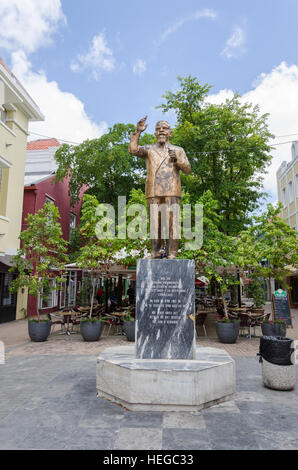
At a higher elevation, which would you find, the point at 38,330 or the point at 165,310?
the point at 165,310

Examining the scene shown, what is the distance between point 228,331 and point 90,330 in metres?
4.59

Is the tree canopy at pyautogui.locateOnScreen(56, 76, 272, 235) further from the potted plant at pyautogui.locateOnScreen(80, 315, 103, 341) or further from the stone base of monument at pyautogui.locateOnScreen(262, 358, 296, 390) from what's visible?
the stone base of monument at pyautogui.locateOnScreen(262, 358, 296, 390)

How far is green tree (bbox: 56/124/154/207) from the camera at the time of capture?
19.0 meters

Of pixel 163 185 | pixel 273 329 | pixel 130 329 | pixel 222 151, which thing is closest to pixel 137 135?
pixel 163 185

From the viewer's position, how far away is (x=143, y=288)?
5320 millimetres

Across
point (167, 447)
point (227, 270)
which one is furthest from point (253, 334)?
point (167, 447)

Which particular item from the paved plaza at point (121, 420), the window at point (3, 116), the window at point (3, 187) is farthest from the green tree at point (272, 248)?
the window at point (3, 116)

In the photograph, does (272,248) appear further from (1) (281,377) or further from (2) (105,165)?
(2) (105,165)

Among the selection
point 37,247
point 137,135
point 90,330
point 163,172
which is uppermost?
point 137,135

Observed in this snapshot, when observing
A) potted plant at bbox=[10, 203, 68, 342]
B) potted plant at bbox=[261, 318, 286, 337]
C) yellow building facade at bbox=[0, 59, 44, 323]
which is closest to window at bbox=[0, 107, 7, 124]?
yellow building facade at bbox=[0, 59, 44, 323]

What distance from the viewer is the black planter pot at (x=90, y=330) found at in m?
10.7

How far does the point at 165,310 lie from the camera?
519cm

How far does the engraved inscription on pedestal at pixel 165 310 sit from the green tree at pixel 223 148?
10.4m
